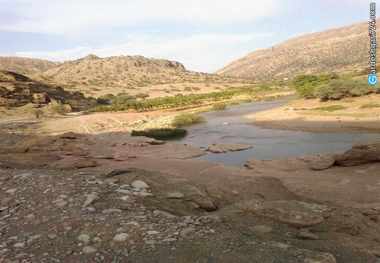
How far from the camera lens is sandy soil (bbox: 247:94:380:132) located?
26.5 meters

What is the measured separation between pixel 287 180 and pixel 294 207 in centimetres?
529

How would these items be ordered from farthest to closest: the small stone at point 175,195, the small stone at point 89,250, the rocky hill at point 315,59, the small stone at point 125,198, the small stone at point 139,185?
the rocky hill at point 315,59, the small stone at point 139,185, the small stone at point 175,195, the small stone at point 125,198, the small stone at point 89,250

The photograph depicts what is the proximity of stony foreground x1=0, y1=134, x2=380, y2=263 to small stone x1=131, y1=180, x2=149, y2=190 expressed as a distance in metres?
0.02

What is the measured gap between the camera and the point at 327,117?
30.4 m

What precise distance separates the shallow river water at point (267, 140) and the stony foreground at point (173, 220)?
23.0ft

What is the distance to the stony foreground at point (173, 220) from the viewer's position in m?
6.31

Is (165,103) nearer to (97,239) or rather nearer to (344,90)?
(344,90)

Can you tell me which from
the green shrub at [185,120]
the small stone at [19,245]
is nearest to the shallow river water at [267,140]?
the green shrub at [185,120]

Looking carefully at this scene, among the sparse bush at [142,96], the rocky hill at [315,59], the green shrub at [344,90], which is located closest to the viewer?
the green shrub at [344,90]

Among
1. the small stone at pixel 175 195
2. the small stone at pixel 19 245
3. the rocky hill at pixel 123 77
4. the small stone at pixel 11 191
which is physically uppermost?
the rocky hill at pixel 123 77

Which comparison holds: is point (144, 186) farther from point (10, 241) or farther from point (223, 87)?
point (223, 87)

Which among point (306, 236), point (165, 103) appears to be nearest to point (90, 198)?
point (306, 236)

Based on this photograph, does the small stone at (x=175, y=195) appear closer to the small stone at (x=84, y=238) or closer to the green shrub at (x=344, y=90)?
the small stone at (x=84, y=238)

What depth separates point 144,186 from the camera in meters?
9.54
